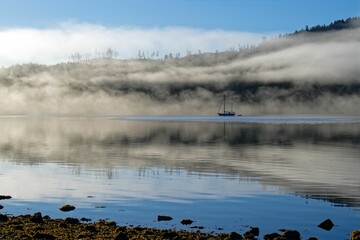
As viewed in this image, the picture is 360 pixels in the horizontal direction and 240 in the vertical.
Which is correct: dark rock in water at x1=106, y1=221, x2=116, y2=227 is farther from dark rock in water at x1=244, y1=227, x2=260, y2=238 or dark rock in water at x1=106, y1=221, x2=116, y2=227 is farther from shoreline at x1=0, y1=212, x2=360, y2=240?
dark rock in water at x1=244, y1=227, x2=260, y2=238

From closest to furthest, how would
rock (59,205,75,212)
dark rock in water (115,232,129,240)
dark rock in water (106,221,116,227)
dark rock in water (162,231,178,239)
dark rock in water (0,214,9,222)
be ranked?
dark rock in water (115,232,129,240)
dark rock in water (162,231,178,239)
dark rock in water (106,221,116,227)
dark rock in water (0,214,9,222)
rock (59,205,75,212)

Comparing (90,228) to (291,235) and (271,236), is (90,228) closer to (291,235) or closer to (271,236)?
(271,236)

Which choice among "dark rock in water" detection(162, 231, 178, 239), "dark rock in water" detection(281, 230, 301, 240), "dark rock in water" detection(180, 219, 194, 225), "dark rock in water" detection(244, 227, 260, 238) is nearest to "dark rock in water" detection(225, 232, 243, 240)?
"dark rock in water" detection(244, 227, 260, 238)

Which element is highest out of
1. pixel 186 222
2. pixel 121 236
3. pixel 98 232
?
pixel 121 236

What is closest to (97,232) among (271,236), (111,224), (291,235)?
(111,224)

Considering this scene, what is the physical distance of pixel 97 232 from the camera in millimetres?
30766

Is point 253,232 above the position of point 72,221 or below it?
below

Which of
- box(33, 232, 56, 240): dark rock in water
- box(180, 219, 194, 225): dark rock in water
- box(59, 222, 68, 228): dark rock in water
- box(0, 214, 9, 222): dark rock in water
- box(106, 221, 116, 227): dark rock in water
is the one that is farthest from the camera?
box(180, 219, 194, 225): dark rock in water

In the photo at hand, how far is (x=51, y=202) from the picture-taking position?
42594 mm

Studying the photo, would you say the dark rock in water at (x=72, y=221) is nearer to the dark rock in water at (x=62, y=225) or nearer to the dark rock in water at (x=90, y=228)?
the dark rock in water at (x=62, y=225)

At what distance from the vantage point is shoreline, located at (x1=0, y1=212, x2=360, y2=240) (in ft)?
96.2

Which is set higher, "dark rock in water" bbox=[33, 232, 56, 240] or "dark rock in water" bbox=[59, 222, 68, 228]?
"dark rock in water" bbox=[33, 232, 56, 240]

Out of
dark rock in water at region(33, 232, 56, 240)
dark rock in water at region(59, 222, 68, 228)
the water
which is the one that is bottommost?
the water

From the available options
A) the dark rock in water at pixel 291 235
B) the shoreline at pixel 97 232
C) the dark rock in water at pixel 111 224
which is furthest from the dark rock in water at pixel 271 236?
the dark rock in water at pixel 111 224
